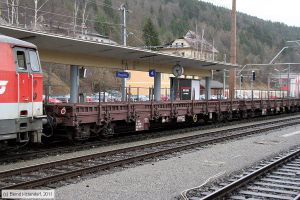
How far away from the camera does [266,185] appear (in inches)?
362

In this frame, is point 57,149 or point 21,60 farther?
point 57,149

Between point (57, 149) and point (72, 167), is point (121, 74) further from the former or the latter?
point (72, 167)

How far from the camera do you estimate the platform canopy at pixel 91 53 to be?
635 inches

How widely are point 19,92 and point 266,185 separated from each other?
6666 mm

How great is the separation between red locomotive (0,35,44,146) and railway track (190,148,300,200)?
211 inches

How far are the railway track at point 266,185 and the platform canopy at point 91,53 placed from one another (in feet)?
30.5

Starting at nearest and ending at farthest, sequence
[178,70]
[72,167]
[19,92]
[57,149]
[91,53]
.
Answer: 1. [72,167]
2. [19,92]
3. [57,149]
4. [91,53]
5. [178,70]

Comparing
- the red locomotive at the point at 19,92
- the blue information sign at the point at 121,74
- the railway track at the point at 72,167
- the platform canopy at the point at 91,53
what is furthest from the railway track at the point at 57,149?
the blue information sign at the point at 121,74

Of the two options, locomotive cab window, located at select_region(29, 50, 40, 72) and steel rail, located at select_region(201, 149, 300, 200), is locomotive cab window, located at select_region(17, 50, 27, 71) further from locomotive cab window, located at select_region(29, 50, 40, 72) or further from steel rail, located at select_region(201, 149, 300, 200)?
steel rail, located at select_region(201, 149, 300, 200)

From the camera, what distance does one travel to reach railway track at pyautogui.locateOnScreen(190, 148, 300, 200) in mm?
8133

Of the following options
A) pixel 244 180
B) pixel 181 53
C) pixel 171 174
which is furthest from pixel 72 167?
pixel 181 53

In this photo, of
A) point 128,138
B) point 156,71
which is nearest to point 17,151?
point 128,138

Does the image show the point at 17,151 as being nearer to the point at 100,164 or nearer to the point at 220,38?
the point at 100,164

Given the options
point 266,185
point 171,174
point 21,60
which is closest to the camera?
point 266,185
